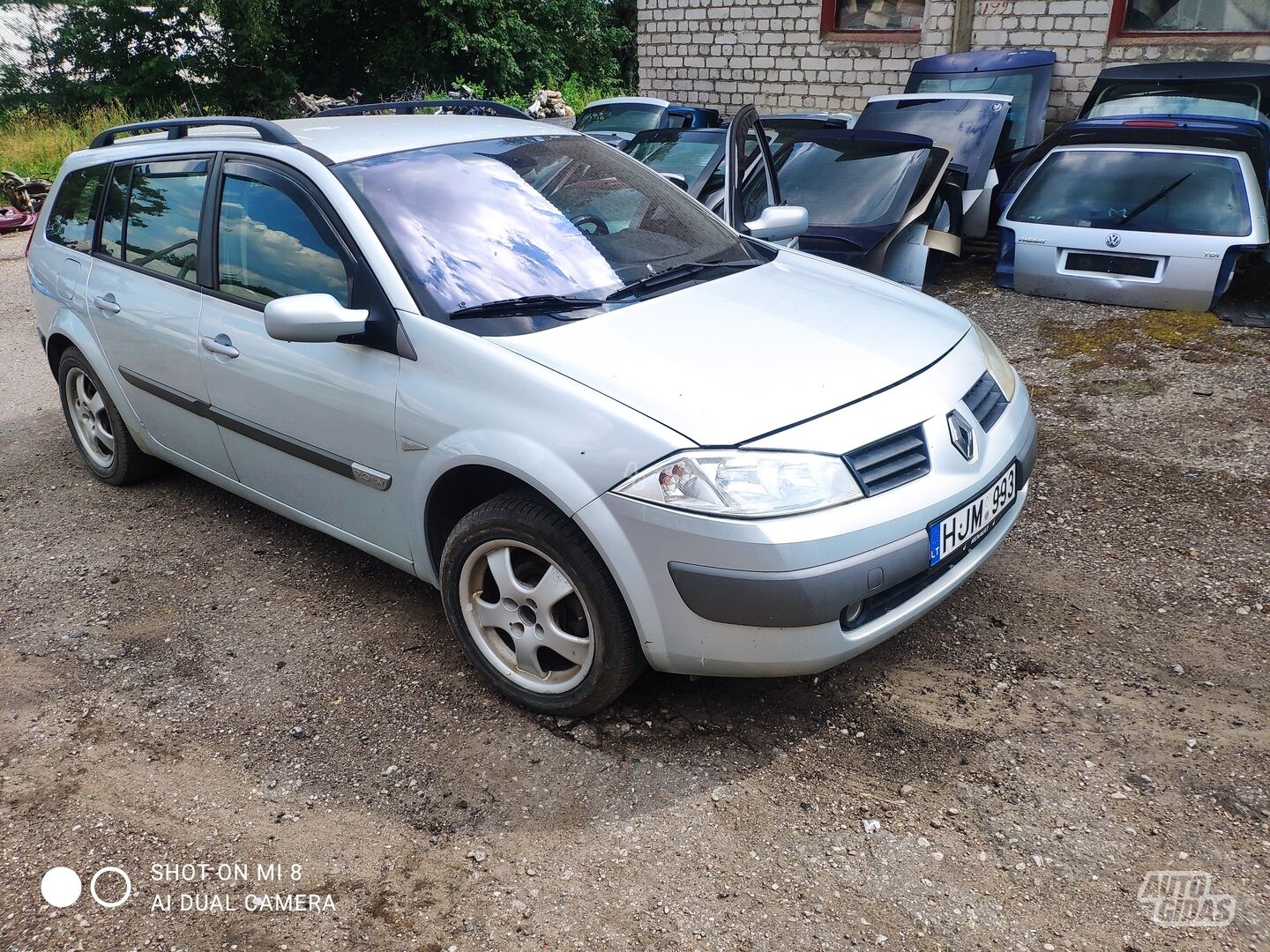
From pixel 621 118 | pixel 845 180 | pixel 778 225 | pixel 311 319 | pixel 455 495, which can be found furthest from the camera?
pixel 621 118

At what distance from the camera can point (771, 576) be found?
2.54 m

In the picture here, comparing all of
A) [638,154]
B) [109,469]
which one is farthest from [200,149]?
[638,154]

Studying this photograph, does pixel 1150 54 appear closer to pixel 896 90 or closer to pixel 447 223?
pixel 896 90

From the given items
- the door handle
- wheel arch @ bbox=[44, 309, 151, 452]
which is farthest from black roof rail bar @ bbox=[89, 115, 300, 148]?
wheel arch @ bbox=[44, 309, 151, 452]

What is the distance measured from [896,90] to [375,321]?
1122cm

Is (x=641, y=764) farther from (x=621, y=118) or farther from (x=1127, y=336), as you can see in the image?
(x=621, y=118)

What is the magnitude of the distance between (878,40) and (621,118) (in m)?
3.72

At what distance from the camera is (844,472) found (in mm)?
2639

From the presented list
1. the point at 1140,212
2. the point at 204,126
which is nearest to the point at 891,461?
the point at 204,126

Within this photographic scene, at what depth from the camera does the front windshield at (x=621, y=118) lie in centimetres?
1123

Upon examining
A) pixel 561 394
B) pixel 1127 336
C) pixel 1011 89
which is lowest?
pixel 1127 336

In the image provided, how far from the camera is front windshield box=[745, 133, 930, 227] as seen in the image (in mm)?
7066

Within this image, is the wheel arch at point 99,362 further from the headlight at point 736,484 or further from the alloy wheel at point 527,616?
the headlight at point 736,484

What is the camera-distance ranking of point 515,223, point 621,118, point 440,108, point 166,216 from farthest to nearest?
point 621,118 < point 440,108 < point 166,216 < point 515,223
